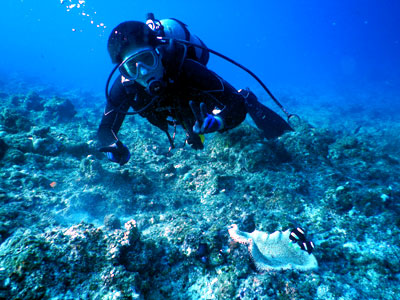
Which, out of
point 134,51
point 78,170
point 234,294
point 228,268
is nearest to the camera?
point 234,294

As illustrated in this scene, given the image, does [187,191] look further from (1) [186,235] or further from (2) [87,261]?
(2) [87,261]

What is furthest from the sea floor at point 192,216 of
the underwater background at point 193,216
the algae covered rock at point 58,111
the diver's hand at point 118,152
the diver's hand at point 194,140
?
the algae covered rock at point 58,111

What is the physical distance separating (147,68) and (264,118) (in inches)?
128

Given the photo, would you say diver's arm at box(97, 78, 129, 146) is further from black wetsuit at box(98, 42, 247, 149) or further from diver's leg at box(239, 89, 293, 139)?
diver's leg at box(239, 89, 293, 139)

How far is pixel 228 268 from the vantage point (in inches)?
87.9

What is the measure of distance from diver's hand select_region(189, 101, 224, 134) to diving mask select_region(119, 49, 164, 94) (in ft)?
2.12

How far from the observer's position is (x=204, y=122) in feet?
8.87

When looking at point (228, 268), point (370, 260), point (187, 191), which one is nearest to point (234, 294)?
point (228, 268)

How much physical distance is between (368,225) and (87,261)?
3621mm

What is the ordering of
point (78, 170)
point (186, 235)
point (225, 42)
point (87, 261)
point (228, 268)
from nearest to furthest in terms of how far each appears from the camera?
1. point (87, 261)
2. point (228, 268)
3. point (186, 235)
4. point (78, 170)
5. point (225, 42)

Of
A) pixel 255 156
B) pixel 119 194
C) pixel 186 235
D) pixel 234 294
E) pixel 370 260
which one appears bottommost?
pixel 234 294

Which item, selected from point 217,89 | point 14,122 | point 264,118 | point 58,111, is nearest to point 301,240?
point 217,89

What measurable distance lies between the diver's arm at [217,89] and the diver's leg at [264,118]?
5.42 ft

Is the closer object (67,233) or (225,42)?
(67,233)
